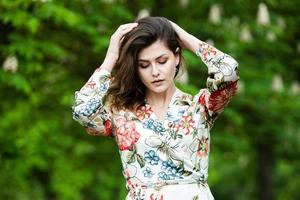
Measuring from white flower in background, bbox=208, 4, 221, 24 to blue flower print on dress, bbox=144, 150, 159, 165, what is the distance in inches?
249

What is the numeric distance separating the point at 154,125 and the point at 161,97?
7.5 inches

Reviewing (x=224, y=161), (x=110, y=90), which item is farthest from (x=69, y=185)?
(x=110, y=90)

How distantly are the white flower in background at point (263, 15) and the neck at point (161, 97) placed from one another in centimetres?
586

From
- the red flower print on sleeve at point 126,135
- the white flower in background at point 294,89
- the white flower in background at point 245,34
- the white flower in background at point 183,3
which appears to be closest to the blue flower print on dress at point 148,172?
the red flower print on sleeve at point 126,135

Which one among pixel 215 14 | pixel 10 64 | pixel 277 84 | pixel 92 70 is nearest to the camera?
pixel 10 64

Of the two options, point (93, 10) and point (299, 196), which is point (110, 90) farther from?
point (299, 196)

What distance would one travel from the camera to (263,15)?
1038 cm

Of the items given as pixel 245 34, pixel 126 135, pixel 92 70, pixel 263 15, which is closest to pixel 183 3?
pixel 245 34

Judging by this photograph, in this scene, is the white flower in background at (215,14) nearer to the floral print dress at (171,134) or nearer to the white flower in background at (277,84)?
the white flower in background at (277,84)

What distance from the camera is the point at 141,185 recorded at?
4211mm

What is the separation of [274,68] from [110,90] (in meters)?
7.55

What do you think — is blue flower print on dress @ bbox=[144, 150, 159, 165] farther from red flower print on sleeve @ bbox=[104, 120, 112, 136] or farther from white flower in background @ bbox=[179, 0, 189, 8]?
white flower in background @ bbox=[179, 0, 189, 8]

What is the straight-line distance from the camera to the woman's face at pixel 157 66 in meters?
4.20

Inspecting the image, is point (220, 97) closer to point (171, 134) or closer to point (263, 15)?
point (171, 134)
